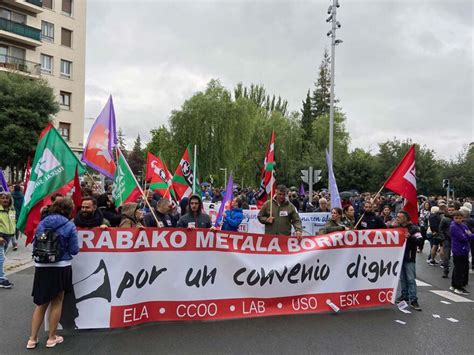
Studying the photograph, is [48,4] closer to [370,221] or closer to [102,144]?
[102,144]

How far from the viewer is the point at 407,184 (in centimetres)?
704

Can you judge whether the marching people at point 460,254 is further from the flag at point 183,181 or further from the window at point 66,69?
the window at point 66,69

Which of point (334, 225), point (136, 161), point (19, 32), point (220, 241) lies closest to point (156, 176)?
point (334, 225)

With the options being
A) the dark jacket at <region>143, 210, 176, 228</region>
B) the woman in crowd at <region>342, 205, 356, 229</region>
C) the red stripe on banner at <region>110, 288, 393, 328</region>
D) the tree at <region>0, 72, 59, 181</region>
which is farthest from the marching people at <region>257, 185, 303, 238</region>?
the tree at <region>0, 72, 59, 181</region>

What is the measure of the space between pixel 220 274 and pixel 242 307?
1.85 ft

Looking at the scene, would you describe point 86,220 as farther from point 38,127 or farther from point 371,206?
point 38,127

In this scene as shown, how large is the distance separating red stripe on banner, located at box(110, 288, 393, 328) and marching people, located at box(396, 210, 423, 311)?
0.40 m

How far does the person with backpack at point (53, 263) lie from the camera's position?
15.1 feet

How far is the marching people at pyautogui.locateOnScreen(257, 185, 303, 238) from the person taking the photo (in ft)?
23.4

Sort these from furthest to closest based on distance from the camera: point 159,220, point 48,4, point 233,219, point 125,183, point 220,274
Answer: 1. point 48,4
2. point 233,219
3. point 125,183
4. point 159,220
5. point 220,274

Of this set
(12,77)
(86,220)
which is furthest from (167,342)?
(12,77)

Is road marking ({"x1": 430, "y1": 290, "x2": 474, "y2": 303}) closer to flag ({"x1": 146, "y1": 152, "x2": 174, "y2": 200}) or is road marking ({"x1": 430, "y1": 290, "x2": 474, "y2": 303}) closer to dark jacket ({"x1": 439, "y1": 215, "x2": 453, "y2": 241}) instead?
dark jacket ({"x1": 439, "y1": 215, "x2": 453, "y2": 241})

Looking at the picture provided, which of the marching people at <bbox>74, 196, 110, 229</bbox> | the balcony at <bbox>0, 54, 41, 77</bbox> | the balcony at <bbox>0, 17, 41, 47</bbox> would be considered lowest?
the marching people at <bbox>74, 196, 110, 229</bbox>

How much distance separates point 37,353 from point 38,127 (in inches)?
946
